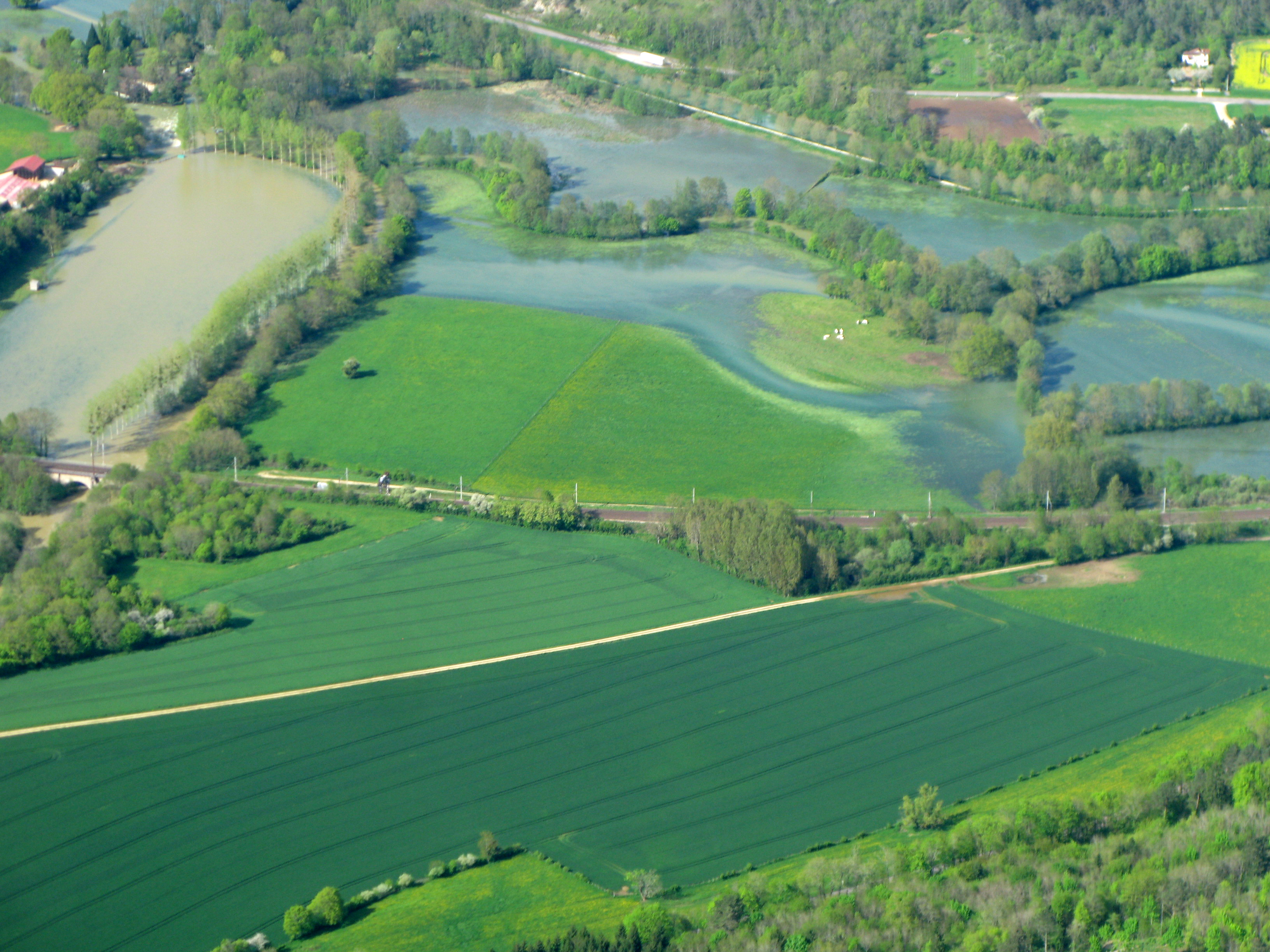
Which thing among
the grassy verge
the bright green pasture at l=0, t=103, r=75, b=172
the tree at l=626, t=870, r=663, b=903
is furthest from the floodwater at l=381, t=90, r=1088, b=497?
the tree at l=626, t=870, r=663, b=903

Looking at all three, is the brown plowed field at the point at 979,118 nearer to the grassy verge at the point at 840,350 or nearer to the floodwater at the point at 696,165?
the floodwater at the point at 696,165

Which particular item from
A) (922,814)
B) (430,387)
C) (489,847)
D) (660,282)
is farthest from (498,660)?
(660,282)

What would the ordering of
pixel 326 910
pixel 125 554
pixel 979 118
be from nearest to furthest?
1. pixel 326 910
2. pixel 125 554
3. pixel 979 118

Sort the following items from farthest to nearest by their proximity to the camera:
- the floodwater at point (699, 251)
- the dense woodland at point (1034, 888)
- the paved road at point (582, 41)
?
the paved road at point (582, 41) → the floodwater at point (699, 251) → the dense woodland at point (1034, 888)

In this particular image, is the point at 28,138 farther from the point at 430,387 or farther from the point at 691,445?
the point at 691,445

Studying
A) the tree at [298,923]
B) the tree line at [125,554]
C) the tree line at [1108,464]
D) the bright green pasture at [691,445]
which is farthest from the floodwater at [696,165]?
the tree at [298,923]

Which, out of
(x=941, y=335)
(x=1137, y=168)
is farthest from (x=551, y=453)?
(x=1137, y=168)
